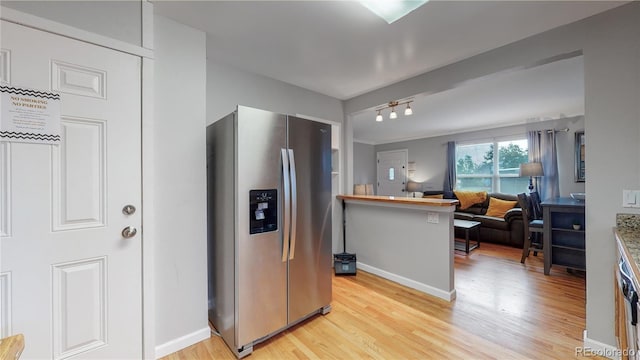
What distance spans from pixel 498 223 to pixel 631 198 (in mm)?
3284

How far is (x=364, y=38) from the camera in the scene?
2.03m

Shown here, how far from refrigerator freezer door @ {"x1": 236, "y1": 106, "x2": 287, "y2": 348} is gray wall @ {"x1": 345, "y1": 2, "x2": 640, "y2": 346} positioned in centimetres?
213

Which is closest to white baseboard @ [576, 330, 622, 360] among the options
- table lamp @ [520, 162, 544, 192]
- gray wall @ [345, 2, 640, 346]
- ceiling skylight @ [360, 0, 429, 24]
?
gray wall @ [345, 2, 640, 346]

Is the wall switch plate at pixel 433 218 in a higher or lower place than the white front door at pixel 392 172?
lower

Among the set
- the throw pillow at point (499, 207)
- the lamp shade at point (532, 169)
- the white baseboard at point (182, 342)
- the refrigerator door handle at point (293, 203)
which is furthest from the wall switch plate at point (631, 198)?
the lamp shade at point (532, 169)

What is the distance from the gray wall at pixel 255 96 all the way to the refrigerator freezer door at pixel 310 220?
3.05ft

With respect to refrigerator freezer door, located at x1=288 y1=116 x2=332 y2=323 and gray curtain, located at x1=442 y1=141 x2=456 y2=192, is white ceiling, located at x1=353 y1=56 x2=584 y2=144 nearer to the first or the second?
gray curtain, located at x1=442 y1=141 x2=456 y2=192

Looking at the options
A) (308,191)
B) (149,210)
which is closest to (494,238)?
(308,191)

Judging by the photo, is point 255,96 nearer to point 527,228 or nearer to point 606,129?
point 606,129

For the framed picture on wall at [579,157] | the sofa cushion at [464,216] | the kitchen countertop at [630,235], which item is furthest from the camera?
the sofa cushion at [464,216]

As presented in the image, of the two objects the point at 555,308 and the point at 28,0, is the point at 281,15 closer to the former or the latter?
the point at 28,0

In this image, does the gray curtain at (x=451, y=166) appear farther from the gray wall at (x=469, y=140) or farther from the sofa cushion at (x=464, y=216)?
the sofa cushion at (x=464, y=216)

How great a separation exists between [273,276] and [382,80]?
7.78 feet

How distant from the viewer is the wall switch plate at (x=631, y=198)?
5.12ft
